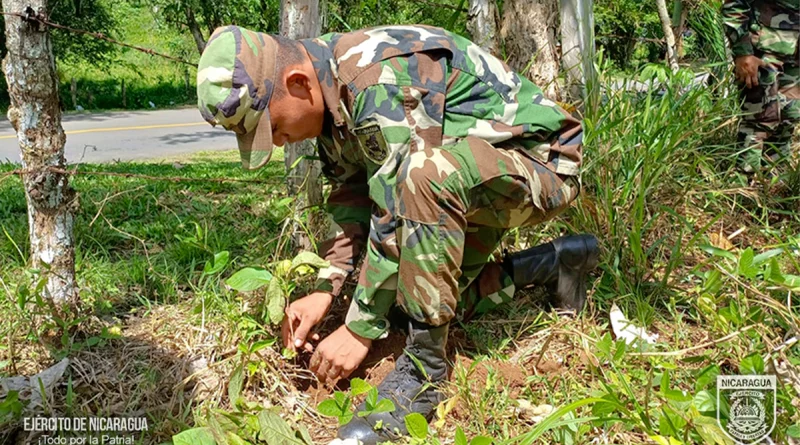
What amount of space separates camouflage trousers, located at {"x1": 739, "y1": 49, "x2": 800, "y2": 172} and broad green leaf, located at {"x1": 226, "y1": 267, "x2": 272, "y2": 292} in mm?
2196

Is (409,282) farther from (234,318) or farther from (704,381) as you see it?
(704,381)

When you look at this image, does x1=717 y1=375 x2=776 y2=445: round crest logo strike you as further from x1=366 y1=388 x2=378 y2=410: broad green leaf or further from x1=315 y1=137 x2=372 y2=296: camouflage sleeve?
x1=315 y1=137 x2=372 y2=296: camouflage sleeve

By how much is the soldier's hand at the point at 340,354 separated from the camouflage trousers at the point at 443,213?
122mm

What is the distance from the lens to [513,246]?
2.39 metres

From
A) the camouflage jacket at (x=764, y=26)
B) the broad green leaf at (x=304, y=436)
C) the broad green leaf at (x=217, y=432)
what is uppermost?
the camouflage jacket at (x=764, y=26)

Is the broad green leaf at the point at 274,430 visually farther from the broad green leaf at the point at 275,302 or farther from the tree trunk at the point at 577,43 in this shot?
the tree trunk at the point at 577,43

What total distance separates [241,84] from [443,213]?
59 cm

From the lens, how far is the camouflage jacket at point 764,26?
112 inches

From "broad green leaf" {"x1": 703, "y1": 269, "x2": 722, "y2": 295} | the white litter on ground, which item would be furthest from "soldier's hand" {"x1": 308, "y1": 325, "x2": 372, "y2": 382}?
"broad green leaf" {"x1": 703, "y1": 269, "x2": 722, "y2": 295}

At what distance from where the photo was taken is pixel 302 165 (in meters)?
2.35

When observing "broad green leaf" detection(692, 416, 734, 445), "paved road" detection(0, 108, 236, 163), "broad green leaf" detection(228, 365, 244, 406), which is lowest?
"paved road" detection(0, 108, 236, 163)

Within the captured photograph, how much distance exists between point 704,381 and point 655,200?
1.01 meters

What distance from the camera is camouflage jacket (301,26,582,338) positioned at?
1.62 meters

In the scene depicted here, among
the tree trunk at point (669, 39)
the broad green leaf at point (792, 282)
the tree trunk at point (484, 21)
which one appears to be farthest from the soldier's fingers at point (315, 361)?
the tree trunk at point (669, 39)
